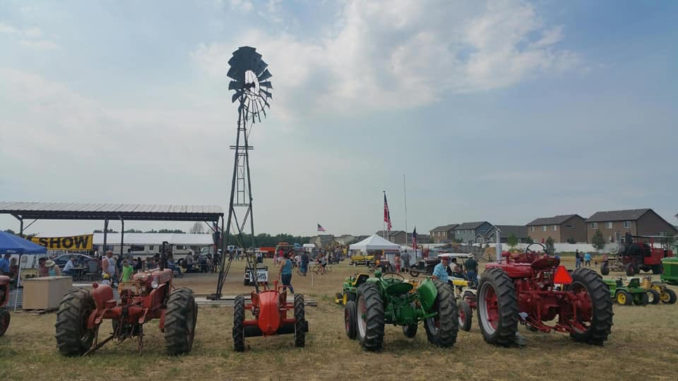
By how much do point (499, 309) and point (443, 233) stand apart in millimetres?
101286

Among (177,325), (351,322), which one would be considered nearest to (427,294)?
(351,322)

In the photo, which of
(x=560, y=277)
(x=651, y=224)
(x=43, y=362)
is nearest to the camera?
(x=43, y=362)

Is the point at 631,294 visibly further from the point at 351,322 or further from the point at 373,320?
the point at 373,320

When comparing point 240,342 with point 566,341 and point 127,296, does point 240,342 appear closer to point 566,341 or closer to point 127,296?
point 127,296

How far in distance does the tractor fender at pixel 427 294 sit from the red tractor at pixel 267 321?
6.76 feet

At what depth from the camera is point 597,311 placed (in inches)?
311

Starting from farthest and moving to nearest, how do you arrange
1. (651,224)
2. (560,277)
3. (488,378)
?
(651,224) < (560,277) < (488,378)

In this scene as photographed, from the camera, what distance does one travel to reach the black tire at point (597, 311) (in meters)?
7.88

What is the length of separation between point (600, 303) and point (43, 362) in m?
8.77

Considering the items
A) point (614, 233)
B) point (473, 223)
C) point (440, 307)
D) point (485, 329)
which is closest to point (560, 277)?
point (485, 329)

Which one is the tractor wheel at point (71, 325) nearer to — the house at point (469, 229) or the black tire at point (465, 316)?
the black tire at point (465, 316)

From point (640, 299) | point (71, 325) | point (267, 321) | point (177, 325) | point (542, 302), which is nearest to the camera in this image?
point (71, 325)

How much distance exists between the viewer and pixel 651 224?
69312 millimetres

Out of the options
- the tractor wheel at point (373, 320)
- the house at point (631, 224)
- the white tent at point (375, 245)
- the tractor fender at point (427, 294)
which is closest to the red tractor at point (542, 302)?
the tractor fender at point (427, 294)
